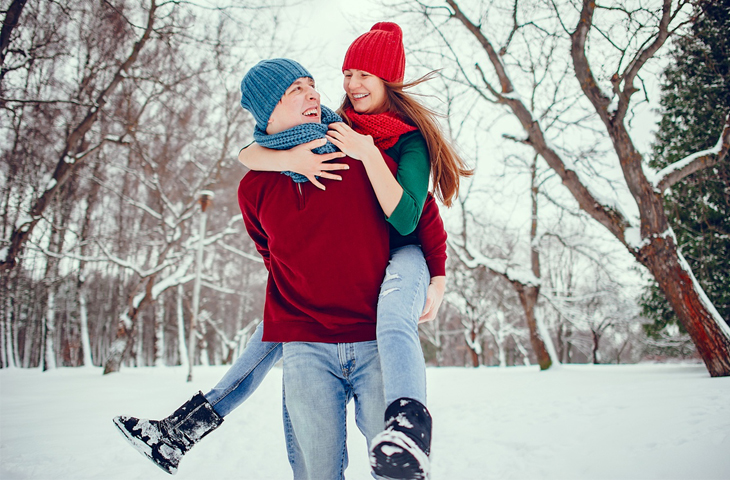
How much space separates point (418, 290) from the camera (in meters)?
1.38

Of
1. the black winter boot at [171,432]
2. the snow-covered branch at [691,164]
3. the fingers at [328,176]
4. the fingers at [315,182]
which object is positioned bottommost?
the black winter boot at [171,432]

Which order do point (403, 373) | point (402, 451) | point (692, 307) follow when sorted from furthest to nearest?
point (692, 307), point (403, 373), point (402, 451)

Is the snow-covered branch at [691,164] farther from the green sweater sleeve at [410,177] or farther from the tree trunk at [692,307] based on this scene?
the green sweater sleeve at [410,177]

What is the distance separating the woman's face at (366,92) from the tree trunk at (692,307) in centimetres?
520

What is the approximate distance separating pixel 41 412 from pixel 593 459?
545 cm

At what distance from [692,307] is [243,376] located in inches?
223

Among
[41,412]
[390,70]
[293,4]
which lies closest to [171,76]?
[293,4]

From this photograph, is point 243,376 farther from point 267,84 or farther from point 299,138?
point 267,84

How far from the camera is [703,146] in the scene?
9.55m

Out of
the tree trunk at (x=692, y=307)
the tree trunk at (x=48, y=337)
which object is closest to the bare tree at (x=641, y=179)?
the tree trunk at (x=692, y=307)

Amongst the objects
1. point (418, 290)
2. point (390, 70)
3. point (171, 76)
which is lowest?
point (418, 290)

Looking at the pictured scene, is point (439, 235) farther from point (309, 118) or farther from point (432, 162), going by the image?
point (309, 118)

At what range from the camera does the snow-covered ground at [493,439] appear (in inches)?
104

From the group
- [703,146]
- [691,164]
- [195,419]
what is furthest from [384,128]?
[703,146]
